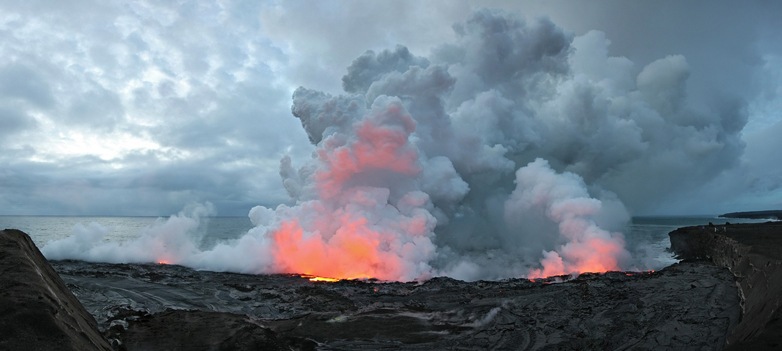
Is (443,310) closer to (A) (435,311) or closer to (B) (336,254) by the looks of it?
(A) (435,311)

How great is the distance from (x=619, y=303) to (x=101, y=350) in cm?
2202

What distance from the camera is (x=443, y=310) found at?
2219 cm

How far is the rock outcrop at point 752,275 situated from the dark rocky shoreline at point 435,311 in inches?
3.1

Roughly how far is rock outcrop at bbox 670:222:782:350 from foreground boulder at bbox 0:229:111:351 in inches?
558

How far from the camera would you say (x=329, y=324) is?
1902 centimetres

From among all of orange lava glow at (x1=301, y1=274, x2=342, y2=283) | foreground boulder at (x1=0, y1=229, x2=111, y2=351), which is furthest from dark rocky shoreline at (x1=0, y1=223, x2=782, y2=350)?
orange lava glow at (x1=301, y1=274, x2=342, y2=283)

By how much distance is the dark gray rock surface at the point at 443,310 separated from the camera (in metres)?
16.4

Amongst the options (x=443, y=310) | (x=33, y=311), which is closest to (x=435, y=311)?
(x=443, y=310)

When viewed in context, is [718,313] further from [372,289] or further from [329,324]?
[372,289]

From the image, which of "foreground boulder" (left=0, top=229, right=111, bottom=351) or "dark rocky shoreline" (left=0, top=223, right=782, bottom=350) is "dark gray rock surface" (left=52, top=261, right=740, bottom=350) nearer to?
"dark rocky shoreline" (left=0, top=223, right=782, bottom=350)

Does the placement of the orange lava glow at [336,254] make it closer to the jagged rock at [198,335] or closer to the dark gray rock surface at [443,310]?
the dark gray rock surface at [443,310]

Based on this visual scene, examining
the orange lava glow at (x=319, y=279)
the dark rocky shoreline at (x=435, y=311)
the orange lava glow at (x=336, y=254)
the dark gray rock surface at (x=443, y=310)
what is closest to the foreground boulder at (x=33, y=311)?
the dark rocky shoreline at (x=435, y=311)

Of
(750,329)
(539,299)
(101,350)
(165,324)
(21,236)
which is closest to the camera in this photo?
(101,350)

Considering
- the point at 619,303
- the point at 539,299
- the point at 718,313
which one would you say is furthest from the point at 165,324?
the point at 718,313
